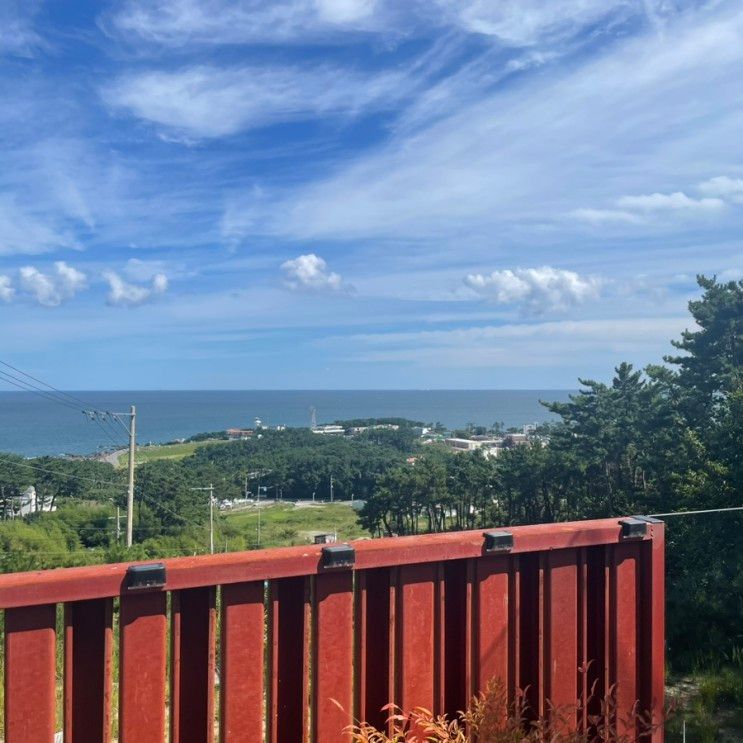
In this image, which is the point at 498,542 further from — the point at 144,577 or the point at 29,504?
the point at 29,504

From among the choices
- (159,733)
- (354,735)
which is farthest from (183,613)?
(354,735)

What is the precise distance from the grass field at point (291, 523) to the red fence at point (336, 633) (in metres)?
30.1

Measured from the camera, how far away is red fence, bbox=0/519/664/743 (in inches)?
59.5

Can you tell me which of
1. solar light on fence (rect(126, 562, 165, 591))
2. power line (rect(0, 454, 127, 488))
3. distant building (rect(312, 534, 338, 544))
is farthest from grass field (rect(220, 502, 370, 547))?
solar light on fence (rect(126, 562, 165, 591))

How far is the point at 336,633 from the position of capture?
1.72m

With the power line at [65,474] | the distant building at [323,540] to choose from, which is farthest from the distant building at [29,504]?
the distant building at [323,540]

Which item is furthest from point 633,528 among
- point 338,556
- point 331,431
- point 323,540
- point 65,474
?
point 331,431

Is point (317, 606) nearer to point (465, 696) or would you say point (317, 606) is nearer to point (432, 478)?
point (465, 696)


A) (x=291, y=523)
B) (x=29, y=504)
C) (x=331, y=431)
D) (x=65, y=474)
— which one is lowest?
(x=291, y=523)

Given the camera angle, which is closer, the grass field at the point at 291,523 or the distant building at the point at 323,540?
the distant building at the point at 323,540

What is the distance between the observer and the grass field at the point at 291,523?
34281 mm

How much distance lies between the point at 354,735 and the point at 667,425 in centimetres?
1860

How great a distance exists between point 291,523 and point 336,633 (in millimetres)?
37992

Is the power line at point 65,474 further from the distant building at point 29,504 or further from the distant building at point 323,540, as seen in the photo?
the distant building at point 323,540
